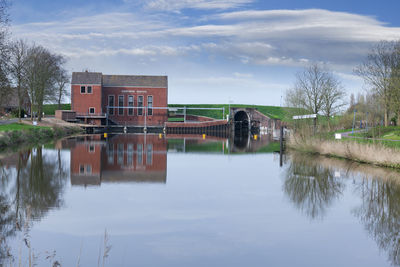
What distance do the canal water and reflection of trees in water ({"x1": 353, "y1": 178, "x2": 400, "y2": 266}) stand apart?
0.03 m

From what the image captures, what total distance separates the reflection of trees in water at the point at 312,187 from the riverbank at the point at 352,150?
2242mm

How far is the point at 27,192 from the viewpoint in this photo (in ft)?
42.1

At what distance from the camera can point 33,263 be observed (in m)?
7.04

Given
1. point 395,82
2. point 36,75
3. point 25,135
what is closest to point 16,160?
point 25,135

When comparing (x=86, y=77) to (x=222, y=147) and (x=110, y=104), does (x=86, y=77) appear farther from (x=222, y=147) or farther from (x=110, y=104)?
(x=222, y=147)

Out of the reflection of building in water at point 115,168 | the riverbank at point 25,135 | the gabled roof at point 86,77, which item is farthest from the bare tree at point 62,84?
the reflection of building in water at point 115,168

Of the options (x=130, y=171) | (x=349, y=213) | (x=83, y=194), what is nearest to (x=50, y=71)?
(x=130, y=171)

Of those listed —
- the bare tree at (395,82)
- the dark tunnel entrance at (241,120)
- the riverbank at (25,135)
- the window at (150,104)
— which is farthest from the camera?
the dark tunnel entrance at (241,120)

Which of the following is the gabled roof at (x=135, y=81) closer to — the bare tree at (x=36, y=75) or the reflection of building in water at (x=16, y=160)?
the bare tree at (x=36, y=75)

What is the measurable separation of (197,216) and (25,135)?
24689mm

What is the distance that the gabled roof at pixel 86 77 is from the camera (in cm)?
6300

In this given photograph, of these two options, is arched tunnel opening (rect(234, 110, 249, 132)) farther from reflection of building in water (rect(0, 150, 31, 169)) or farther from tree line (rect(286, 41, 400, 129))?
reflection of building in water (rect(0, 150, 31, 169))

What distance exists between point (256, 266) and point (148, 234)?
8.35ft

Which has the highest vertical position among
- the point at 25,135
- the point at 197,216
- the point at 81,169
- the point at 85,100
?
the point at 85,100
